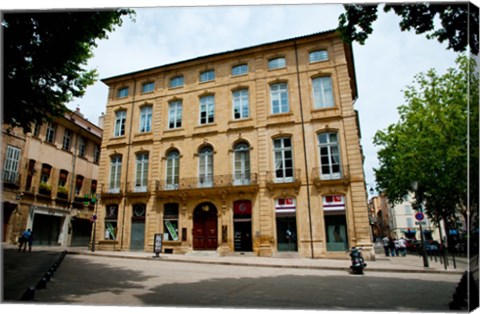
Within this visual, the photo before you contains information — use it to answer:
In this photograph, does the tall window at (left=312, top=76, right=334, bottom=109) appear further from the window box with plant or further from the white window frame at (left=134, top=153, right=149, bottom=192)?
the window box with plant

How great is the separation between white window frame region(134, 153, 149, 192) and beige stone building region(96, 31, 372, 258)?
6cm

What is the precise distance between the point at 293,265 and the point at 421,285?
4693 millimetres

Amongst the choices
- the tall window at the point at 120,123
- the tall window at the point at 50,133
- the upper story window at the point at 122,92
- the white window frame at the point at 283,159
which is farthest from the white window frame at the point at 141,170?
the white window frame at the point at 283,159

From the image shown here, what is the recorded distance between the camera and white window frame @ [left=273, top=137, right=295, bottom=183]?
1494cm

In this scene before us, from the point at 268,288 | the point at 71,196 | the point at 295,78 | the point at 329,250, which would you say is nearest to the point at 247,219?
the point at 329,250

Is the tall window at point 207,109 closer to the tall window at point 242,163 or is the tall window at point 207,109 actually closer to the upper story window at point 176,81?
the upper story window at point 176,81

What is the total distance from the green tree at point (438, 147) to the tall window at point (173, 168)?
1142 centimetres

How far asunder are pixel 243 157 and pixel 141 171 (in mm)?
5834

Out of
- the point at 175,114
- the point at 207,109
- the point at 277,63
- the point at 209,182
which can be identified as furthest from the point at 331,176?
the point at 175,114

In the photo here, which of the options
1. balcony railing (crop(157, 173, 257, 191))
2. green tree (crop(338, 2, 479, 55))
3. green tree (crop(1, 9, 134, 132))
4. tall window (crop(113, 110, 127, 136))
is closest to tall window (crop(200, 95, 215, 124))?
balcony railing (crop(157, 173, 257, 191))

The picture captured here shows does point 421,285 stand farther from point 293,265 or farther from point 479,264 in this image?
point 293,265

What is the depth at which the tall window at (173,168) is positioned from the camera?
53.6 ft

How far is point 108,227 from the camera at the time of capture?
1677cm

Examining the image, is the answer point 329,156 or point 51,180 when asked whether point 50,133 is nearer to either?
point 51,180
